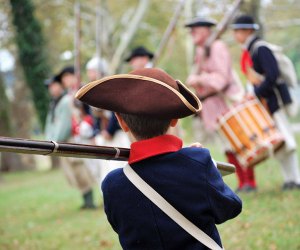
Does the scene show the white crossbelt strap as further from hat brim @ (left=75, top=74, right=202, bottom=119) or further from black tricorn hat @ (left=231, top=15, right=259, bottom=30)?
black tricorn hat @ (left=231, top=15, right=259, bottom=30)

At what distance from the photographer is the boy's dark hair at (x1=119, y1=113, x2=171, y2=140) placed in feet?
10.0

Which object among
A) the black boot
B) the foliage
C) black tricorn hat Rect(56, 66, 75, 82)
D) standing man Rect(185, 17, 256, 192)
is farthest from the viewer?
the foliage

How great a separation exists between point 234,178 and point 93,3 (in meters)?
16.5

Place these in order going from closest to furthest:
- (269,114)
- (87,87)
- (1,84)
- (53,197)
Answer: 1. (87,87)
2. (269,114)
3. (53,197)
4. (1,84)

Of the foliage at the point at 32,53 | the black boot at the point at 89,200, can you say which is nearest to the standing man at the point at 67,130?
the black boot at the point at 89,200

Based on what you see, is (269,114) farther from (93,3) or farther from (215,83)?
(93,3)

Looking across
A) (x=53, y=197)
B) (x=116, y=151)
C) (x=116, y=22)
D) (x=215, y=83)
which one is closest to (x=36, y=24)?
(x=116, y=22)

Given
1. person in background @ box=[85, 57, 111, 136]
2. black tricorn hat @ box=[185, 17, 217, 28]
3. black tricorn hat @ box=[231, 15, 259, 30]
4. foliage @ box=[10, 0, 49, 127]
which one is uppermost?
black tricorn hat @ box=[231, 15, 259, 30]

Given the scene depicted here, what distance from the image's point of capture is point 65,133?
9.48 metres

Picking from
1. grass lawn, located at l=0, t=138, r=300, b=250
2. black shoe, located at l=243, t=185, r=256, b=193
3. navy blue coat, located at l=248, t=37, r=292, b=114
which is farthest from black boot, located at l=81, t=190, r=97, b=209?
navy blue coat, located at l=248, t=37, r=292, b=114

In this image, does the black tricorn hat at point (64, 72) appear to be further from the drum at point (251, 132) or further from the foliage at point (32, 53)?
the foliage at point (32, 53)

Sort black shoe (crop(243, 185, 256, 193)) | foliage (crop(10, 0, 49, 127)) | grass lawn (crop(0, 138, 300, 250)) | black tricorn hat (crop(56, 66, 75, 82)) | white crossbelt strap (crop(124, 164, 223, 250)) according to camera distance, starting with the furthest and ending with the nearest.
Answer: foliage (crop(10, 0, 49, 127)) → black tricorn hat (crop(56, 66, 75, 82)) → black shoe (crop(243, 185, 256, 193)) → grass lawn (crop(0, 138, 300, 250)) → white crossbelt strap (crop(124, 164, 223, 250))

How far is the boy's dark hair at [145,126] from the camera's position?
306cm

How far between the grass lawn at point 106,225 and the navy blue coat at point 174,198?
2411 millimetres
